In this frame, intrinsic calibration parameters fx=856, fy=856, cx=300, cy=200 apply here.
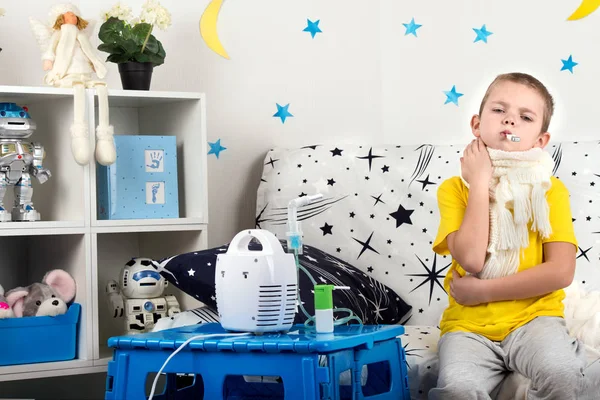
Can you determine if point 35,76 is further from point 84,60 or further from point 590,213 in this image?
point 590,213

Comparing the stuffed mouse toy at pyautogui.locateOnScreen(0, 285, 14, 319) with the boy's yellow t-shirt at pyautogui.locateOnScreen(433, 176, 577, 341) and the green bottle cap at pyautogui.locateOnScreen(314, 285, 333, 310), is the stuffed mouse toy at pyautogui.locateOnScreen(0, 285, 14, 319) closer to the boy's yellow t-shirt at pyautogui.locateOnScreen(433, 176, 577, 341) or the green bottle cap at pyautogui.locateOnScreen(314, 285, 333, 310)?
the green bottle cap at pyautogui.locateOnScreen(314, 285, 333, 310)

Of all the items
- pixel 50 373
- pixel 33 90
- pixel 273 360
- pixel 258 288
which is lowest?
pixel 50 373

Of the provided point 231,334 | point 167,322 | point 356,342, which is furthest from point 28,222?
point 356,342

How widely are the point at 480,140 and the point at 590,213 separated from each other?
495 mm

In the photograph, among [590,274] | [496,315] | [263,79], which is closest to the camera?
[496,315]

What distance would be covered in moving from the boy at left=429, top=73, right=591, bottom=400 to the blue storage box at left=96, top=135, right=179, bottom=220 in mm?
714

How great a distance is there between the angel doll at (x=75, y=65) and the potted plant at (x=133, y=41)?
2.0 inches

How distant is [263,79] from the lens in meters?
2.49

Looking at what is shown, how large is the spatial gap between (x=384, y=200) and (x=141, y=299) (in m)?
0.66

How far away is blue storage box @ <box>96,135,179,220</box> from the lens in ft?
6.55

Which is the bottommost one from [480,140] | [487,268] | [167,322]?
[167,322]

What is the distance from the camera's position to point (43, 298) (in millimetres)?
1893

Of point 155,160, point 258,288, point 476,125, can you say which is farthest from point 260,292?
point 155,160

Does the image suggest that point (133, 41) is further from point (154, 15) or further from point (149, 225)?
point (149, 225)
